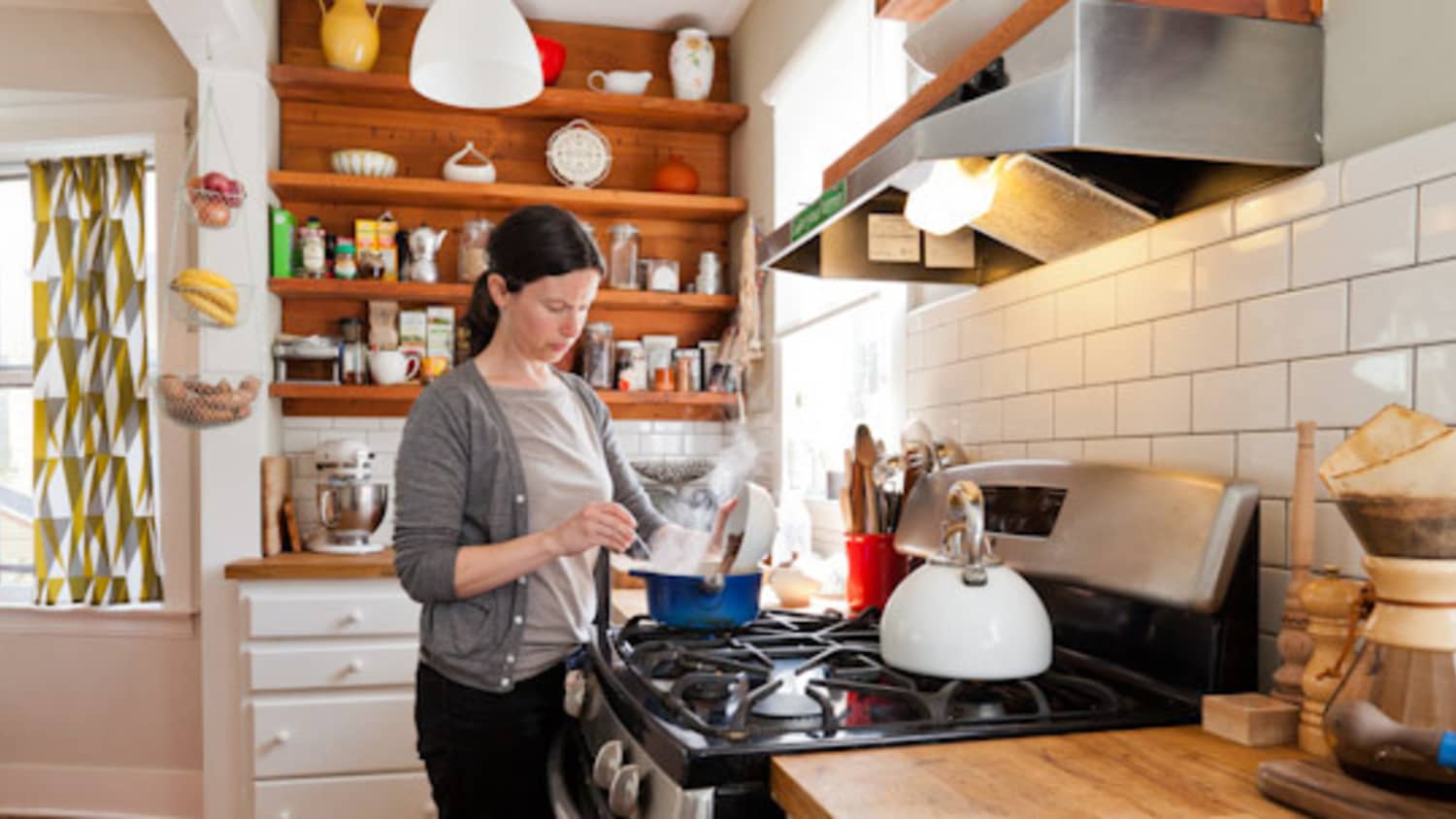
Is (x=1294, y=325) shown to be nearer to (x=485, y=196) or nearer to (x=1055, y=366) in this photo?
(x=1055, y=366)

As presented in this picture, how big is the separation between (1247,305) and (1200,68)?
0.28 meters

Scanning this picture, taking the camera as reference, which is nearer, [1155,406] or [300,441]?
[1155,406]

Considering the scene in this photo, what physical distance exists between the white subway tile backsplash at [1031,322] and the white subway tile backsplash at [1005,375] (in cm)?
2

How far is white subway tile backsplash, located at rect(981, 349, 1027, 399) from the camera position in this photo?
174 centimetres

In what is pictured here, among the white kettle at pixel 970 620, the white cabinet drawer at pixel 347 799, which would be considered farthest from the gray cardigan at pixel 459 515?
the white cabinet drawer at pixel 347 799

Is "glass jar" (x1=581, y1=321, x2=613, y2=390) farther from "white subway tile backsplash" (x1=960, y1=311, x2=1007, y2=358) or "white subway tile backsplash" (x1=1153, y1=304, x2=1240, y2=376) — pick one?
"white subway tile backsplash" (x1=1153, y1=304, x2=1240, y2=376)

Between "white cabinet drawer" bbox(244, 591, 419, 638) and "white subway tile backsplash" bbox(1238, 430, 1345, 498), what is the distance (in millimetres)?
2357

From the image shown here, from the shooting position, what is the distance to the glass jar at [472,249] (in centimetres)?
354

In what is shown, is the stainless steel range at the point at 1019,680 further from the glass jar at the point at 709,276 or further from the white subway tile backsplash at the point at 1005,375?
the glass jar at the point at 709,276

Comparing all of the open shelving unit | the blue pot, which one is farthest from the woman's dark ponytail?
the open shelving unit

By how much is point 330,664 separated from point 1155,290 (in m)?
2.52

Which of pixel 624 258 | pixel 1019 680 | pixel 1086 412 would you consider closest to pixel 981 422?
pixel 1086 412

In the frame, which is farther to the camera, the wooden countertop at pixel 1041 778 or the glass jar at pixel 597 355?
the glass jar at pixel 597 355

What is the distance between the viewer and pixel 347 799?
2982 millimetres
